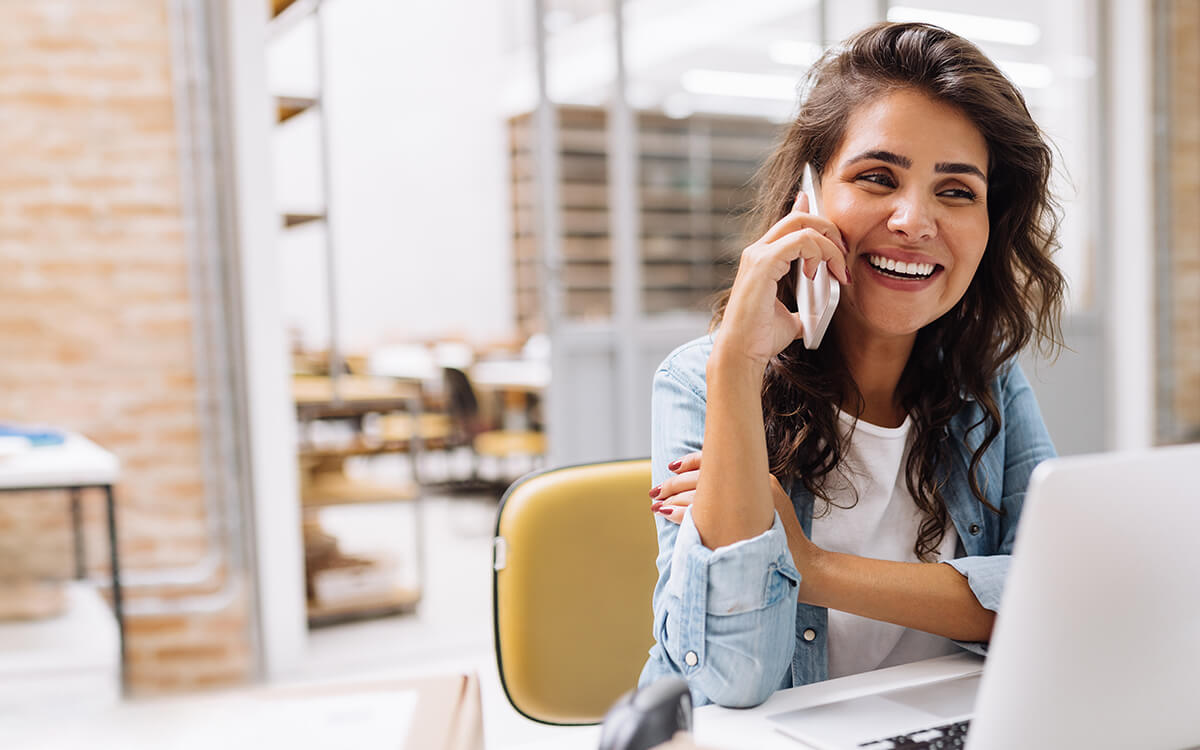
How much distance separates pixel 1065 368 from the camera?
13.8ft

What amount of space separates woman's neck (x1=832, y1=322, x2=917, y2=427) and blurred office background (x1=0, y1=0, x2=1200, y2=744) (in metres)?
0.24

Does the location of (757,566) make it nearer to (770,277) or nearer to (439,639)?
(770,277)

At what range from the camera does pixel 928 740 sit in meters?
0.78

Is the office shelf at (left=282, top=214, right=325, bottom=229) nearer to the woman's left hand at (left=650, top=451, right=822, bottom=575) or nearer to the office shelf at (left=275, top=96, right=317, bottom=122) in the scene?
the office shelf at (left=275, top=96, right=317, bottom=122)

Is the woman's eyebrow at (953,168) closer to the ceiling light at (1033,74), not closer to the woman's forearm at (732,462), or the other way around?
the woman's forearm at (732,462)

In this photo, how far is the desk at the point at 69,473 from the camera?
2.24 m

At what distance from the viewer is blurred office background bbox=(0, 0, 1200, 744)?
2787 mm

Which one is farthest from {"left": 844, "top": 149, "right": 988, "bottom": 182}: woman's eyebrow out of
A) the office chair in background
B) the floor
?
the office chair in background

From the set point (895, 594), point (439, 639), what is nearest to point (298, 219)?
point (439, 639)

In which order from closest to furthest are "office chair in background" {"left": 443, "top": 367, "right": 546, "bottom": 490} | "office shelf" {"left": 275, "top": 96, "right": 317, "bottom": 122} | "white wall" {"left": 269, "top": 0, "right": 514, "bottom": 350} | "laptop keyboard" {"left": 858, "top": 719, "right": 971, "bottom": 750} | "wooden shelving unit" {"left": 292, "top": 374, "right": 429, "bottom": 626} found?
"laptop keyboard" {"left": 858, "top": 719, "right": 971, "bottom": 750} < "office shelf" {"left": 275, "top": 96, "right": 317, "bottom": 122} < "wooden shelving unit" {"left": 292, "top": 374, "right": 429, "bottom": 626} < "office chair in background" {"left": 443, "top": 367, "right": 546, "bottom": 490} < "white wall" {"left": 269, "top": 0, "right": 514, "bottom": 350}

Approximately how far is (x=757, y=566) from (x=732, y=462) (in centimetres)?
10

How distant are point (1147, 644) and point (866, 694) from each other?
0.94 ft

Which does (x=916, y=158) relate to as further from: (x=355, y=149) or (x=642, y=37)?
(x=355, y=149)

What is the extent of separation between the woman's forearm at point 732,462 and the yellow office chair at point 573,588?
12.4 inches
